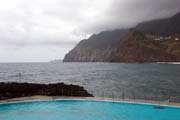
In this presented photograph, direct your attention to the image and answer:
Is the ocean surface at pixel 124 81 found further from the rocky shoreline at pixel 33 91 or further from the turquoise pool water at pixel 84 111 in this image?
the rocky shoreline at pixel 33 91

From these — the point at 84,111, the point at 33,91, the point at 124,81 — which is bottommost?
the point at 124,81

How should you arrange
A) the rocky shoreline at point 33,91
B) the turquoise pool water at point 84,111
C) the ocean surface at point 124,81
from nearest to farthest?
the turquoise pool water at point 84,111 → the rocky shoreline at point 33,91 → the ocean surface at point 124,81

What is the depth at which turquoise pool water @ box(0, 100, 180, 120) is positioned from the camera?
60.2 feet

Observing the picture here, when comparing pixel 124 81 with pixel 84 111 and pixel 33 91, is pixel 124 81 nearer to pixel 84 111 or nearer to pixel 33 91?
pixel 33 91

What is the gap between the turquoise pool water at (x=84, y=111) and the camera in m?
18.4

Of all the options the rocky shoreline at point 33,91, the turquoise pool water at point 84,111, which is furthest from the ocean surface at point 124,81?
the rocky shoreline at point 33,91

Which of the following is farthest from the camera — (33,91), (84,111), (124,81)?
(124,81)

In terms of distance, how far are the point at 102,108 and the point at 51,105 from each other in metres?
5.20

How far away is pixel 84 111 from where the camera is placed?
20156mm

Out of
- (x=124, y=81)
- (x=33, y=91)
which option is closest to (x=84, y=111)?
(x=33, y=91)

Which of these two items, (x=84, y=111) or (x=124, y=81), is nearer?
(x=84, y=111)

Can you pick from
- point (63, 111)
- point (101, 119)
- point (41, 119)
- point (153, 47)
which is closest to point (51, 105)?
point (63, 111)

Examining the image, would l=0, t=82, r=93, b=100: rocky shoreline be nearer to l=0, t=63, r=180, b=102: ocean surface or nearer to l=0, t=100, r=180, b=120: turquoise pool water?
l=0, t=100, r=180, b=120: turquoise pool water

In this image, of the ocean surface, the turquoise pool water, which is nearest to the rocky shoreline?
the turquoise pool water
